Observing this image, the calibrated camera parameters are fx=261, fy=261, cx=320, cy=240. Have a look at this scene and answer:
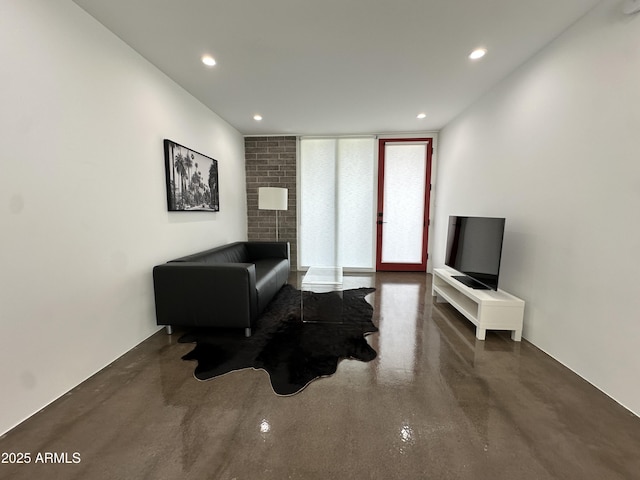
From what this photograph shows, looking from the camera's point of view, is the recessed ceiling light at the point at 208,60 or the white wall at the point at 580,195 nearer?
the white wall at the point at 580,195

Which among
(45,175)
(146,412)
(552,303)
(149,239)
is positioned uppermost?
(45,175)

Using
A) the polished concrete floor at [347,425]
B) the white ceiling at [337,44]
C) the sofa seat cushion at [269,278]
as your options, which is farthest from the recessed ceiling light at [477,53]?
the sofa seat cushion at [269,278]

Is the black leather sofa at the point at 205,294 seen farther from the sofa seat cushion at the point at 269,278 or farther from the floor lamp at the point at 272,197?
the floor lamp at the point at 272,197

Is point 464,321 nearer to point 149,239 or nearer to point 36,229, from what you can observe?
point 149,239

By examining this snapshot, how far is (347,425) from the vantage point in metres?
1.45

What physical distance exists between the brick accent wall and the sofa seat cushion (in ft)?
3.75

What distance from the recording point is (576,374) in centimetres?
192

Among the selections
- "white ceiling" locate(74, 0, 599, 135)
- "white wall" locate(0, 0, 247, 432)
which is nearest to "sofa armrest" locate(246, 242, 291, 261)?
"white wall" locate(0, 0, 247, 432)

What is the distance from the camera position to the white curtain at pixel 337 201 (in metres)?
A: 4.91

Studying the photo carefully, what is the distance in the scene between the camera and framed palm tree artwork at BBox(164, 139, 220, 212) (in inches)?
108

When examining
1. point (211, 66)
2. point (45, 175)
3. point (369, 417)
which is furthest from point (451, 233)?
point (45, 175)

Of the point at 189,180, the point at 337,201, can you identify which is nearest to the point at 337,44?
the point at 189,180

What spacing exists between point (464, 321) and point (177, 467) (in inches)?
111

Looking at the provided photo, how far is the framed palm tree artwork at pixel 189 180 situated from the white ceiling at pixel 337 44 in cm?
76
